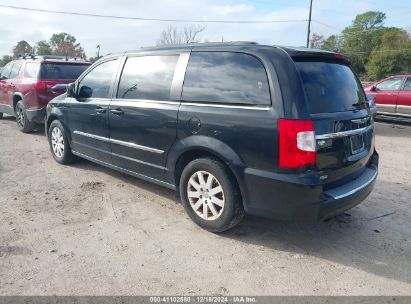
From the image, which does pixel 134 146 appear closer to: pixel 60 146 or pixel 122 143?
pixel 122 143

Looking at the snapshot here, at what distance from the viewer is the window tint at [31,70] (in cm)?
853

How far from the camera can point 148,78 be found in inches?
174

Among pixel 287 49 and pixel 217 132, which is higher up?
pixel 287 49

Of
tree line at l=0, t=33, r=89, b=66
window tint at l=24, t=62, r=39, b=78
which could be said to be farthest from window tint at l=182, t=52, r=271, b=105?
tree line at l=0, t=33, r=89, b=66

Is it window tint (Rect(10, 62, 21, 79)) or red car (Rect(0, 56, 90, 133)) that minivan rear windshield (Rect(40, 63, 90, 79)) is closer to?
red car (Rect(0, 56, 90, 133))

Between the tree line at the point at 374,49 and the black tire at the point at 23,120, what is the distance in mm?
40659

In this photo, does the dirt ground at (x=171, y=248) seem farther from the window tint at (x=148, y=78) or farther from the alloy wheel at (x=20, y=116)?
the alloy wheel at (x=20, y=116)

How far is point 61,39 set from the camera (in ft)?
278

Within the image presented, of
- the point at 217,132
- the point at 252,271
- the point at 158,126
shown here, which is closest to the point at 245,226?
the point at 252,271

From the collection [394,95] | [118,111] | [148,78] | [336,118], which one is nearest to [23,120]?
[118,111]

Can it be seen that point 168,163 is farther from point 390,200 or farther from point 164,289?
point 390,200

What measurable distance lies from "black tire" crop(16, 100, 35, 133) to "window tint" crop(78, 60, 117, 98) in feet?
13.4

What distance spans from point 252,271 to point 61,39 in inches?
3617

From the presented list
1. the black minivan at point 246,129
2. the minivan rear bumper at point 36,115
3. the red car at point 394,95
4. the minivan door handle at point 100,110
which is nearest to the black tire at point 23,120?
the minivan rear bumper at point 36,115
